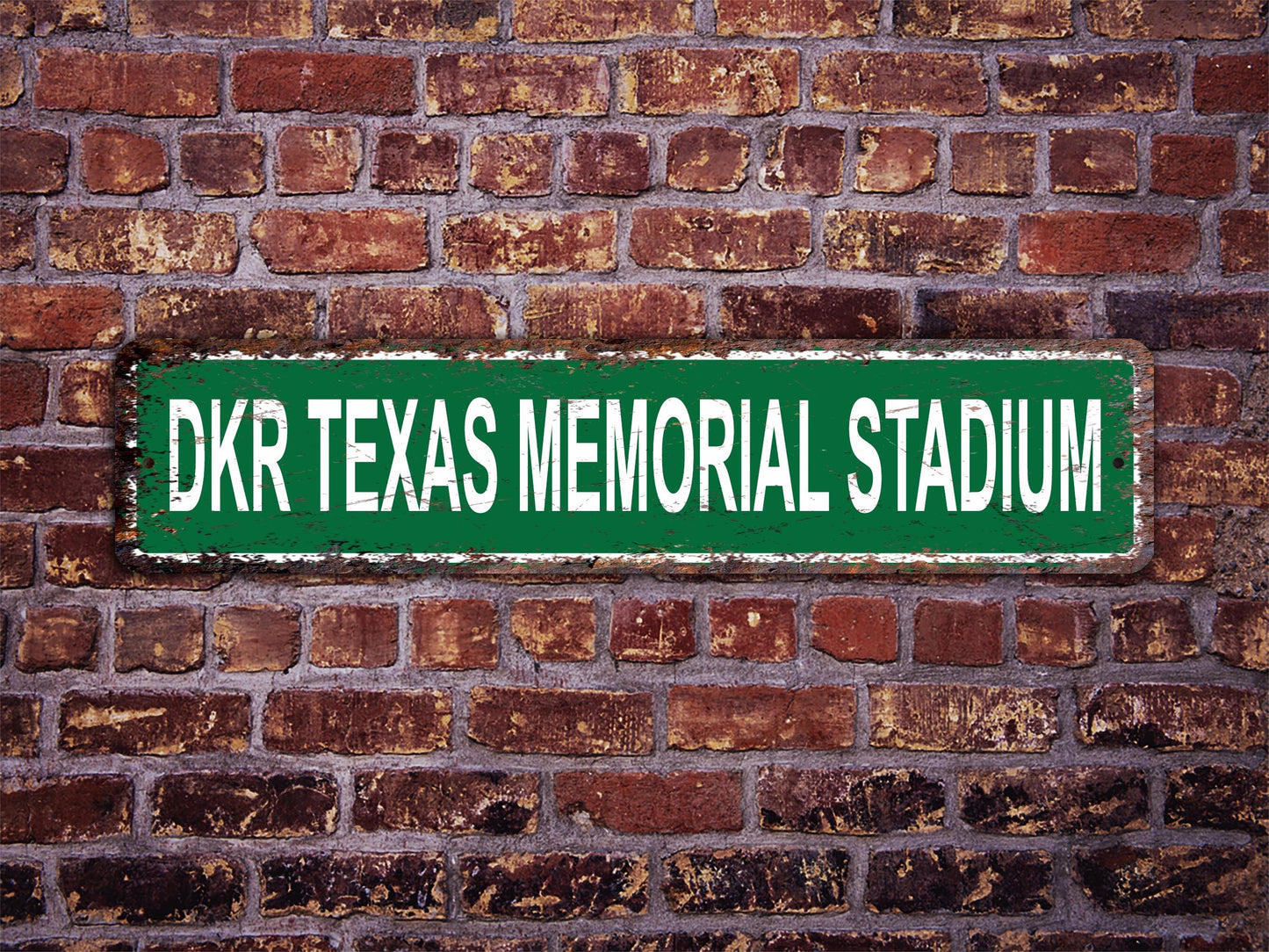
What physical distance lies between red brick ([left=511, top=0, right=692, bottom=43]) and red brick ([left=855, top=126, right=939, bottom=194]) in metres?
0.25

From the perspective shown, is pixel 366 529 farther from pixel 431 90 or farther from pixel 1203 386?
pixel 1203 386

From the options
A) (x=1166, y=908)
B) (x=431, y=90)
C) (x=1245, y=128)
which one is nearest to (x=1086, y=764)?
(x=1166, y=908)

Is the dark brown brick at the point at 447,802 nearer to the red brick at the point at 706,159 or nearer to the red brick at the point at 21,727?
the red brick at the point at 21,727

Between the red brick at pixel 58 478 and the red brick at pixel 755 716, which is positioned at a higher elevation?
the red brick at pixel 58 478

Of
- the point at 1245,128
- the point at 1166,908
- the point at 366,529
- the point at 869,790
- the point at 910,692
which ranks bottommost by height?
the point at 1166,908

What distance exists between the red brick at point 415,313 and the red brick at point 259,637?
337mm

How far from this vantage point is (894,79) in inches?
41.9

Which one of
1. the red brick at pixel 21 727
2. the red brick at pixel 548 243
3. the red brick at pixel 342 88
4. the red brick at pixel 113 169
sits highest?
the red brick at pixel 342 88

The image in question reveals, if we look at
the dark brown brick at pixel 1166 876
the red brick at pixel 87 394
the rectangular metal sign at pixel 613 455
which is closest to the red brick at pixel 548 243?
the rectangular metal sign at pixel 613 455

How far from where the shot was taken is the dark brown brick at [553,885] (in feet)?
3.47

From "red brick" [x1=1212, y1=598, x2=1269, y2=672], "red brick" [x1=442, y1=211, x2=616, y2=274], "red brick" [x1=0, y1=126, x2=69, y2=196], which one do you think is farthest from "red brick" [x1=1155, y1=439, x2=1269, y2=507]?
"red brick" [x1=0, y1=126, x2=69, y2=196]

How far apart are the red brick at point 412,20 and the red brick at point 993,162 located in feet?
1.86

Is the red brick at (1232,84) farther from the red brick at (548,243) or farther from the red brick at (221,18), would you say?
the red brick at (221,18)

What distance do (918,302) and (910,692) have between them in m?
0.46
